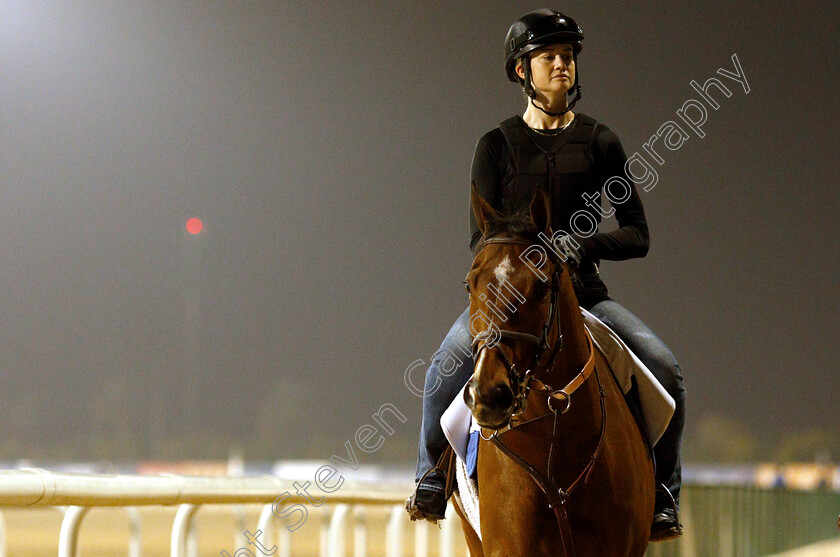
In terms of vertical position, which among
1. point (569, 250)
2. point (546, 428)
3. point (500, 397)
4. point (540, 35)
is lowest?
point (546, 428)

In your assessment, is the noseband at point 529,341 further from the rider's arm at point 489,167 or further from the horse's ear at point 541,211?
the rider's arm at point 489,167

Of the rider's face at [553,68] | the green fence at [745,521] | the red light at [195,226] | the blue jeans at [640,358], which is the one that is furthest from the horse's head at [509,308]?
the red light at [195,226]

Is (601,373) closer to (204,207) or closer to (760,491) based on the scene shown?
(760,491)

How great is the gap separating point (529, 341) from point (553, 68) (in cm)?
138

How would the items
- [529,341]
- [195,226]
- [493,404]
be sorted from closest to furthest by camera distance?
[493,404] → [529,341] → [195,226]

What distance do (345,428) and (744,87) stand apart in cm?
1792

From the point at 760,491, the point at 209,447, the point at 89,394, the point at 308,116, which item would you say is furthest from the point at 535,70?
the point at 89,394

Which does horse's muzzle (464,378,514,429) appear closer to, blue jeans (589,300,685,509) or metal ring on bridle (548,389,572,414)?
metal ring on bridle (548,389,572,414)

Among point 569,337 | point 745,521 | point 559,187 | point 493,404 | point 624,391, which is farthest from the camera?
point 745,521

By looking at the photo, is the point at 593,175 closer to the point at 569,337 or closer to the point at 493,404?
the point at 569,337

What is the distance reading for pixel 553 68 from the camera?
3.74 m

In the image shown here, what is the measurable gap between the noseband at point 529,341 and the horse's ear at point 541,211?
9cm

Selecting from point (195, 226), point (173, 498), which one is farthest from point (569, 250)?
point (195, 226)

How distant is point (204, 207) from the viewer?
117ft
